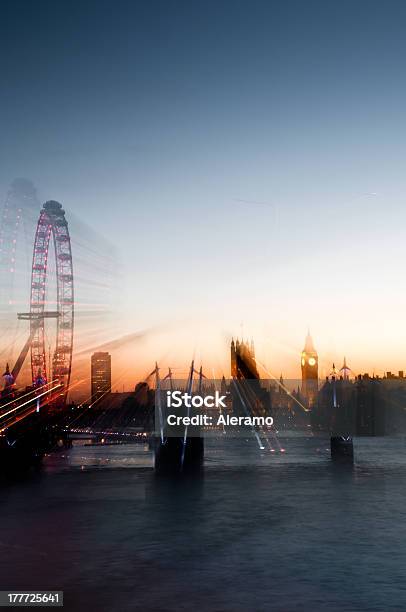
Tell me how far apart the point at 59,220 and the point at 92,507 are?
4171 cm

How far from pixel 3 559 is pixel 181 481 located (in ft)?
214

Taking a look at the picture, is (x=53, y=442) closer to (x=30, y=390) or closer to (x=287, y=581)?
(x=30, y=390)

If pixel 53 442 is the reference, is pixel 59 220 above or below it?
above

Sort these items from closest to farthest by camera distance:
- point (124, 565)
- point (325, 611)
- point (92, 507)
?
point (325, 611)
point (124, 565)
point (92, 507)

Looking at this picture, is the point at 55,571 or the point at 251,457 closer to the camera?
the point at 55,571

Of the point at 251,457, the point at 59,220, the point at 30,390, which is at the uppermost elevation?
the point at 59,220

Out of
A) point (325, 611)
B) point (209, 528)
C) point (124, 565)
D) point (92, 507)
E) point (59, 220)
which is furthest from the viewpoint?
point (59, 220)

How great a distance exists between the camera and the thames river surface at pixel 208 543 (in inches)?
1348

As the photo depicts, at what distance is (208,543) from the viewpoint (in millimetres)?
51062

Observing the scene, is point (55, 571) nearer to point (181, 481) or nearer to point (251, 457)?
point (181, 481)

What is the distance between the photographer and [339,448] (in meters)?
153

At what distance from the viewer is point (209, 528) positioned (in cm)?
5916

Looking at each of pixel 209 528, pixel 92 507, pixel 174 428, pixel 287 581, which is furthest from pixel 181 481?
pixel 287 581

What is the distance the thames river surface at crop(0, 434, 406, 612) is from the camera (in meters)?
34.2
